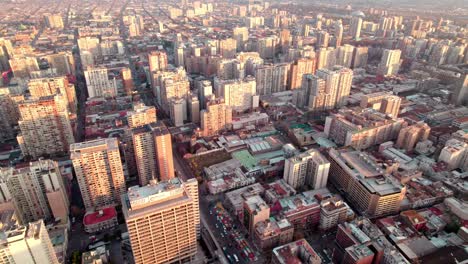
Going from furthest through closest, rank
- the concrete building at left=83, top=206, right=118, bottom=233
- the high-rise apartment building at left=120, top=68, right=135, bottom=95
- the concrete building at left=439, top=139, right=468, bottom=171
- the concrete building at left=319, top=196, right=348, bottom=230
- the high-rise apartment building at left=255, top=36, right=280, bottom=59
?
the high-rise apartment building at left=255, top=36, right=280, bottom=59
the high-rise apartment building at left=120, top=68, right=135, bottom=95
the concrete building at left=439, top=139, right=468, bottom=171
the concrete building at left=83, top=206, right=118, bottom=233
the concrete building at left=319, top=196, right=348, bottom=230

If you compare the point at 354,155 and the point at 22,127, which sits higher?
the point at 22,127

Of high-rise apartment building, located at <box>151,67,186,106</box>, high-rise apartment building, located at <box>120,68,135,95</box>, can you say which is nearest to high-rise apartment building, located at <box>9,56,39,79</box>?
high-rise apartment building, located at <box>120,68,135,95</box>

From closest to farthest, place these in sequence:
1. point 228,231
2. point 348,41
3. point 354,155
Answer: point 228,231
point 354,155
point 348,41

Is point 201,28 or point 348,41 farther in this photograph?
point 201,28

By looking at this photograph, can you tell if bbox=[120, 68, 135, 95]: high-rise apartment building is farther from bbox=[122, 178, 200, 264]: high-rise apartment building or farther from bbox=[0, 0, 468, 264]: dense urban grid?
bbox=[122, 178, 200, 264]: high-rise apartment building

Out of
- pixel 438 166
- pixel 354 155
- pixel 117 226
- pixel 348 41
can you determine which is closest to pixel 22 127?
pixel 117 226

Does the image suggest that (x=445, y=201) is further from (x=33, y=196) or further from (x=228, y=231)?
(x=33, y=196)

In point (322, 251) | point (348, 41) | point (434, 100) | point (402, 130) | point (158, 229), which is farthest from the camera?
point (348, 41)

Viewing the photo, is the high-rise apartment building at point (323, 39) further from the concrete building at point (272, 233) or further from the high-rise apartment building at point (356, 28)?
the concrete building at point (272, 233)
